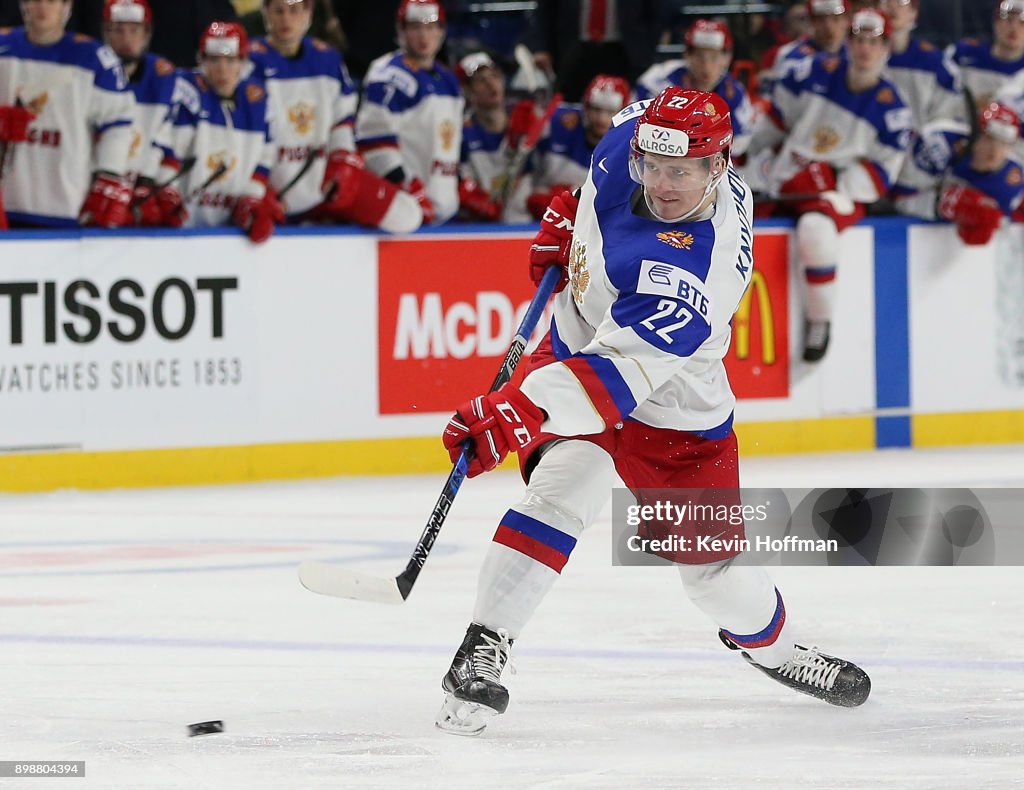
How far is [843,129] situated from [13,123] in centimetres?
317

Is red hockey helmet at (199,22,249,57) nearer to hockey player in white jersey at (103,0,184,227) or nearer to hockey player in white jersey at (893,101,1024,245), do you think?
hockey player in white jersey at (103,0,184,227)

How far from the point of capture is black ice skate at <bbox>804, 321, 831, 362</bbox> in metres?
7.11

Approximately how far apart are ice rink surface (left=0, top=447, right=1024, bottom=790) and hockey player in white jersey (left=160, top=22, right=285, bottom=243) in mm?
1382

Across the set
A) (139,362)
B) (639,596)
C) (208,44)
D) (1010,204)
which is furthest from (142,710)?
(1010,204)

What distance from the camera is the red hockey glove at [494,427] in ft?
9.27

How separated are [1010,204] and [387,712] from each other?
4.97 m

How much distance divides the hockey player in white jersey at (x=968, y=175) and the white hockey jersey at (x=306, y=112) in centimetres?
241

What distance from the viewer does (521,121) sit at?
23.5ft

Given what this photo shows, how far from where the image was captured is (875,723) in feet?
10.5

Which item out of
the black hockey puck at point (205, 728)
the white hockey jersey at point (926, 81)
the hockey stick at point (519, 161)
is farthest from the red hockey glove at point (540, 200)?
the black hockey puck at point (205, 728)

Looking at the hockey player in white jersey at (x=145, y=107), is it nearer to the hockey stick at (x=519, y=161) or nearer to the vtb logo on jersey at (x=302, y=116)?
the vtb logo on jersey at (x=302, y=116)

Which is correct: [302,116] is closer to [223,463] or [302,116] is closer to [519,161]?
[519,161]

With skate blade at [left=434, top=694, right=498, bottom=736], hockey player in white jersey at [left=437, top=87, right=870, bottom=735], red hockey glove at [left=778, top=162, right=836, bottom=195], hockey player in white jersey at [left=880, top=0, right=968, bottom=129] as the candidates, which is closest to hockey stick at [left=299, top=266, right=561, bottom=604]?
hockey player in white jersey at [left=437, top=87, right=870, bottom=735]

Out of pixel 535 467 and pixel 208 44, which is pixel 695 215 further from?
pixel 208 44
